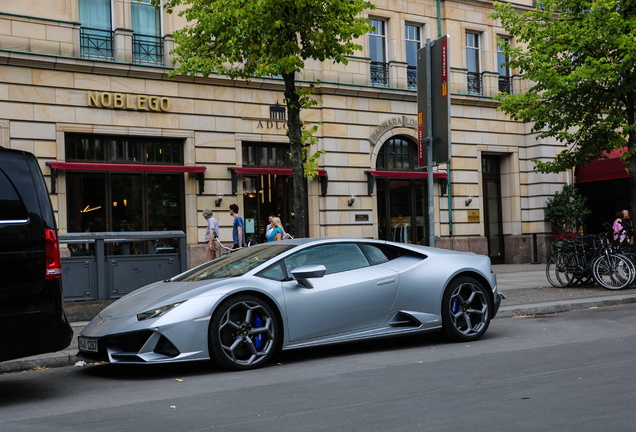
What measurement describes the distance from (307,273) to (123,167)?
12.3 meters

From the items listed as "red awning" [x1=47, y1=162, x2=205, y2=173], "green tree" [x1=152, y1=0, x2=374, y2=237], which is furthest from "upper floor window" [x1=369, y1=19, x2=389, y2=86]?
"green tree" [x1=152, y1=0, x2=374, y2=237]

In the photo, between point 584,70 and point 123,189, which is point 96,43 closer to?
point 123,189

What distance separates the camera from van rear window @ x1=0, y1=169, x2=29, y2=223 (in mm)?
5180

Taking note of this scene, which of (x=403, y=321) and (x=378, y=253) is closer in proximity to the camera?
(x=403, y=321)

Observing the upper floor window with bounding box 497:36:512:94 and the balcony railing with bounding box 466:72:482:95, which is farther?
the upper floor window with bounding box 497:36:512:94

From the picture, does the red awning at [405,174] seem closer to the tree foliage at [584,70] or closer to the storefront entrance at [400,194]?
the storefront entrance at [400,194]

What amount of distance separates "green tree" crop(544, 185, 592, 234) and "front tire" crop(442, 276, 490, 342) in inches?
676

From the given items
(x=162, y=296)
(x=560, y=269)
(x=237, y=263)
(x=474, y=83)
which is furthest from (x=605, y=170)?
(x=162, y=296)

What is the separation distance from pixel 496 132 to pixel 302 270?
19233 mm

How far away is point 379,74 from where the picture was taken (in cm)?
2219

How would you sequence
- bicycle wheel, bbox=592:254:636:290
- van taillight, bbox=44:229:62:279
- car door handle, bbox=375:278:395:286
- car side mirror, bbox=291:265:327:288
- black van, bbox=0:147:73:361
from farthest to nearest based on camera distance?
bicycle wheel, bbox=592:254:636:290 → car door handle, bbox=375:278:395:286 → car side mirror, bbox=291:265:327:288 → van taillight, bbox=44:229:62:279 → black van, bbox=0:147:73:361

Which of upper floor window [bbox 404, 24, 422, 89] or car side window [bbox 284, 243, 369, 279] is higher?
upper floor window [bbox 404, 24, 422, 89]

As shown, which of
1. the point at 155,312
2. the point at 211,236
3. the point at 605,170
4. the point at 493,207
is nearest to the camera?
the point at 155,312

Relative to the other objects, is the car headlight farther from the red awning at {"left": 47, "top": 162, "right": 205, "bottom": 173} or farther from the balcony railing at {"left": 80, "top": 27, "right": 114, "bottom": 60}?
the balcony railing at {"left": 80, "top": 27, "right": 114, "bottom": 60}
